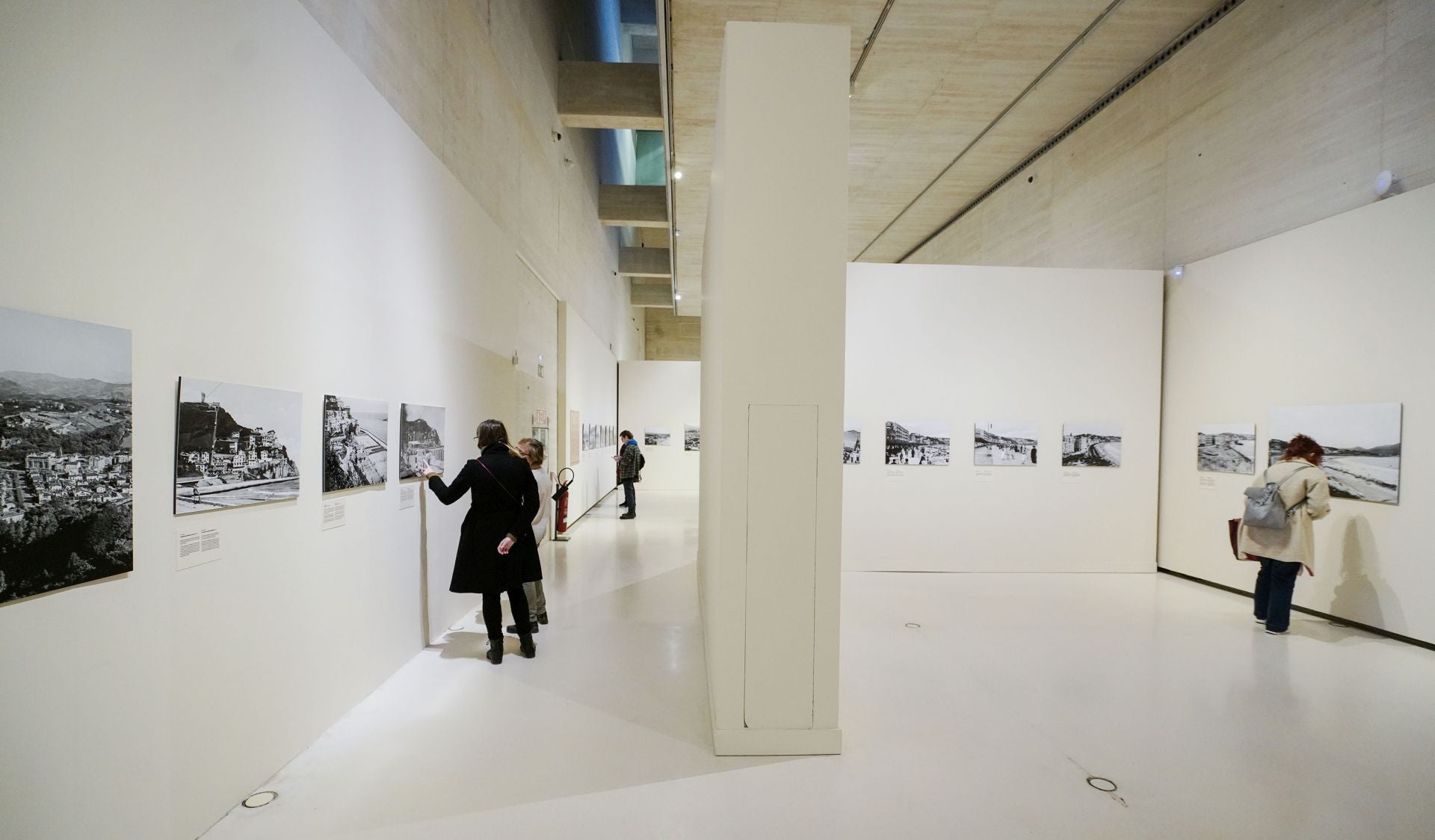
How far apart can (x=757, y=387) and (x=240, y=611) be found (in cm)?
284

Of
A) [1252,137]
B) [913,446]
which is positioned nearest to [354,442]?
[913,446]

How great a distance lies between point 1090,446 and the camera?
8844mm

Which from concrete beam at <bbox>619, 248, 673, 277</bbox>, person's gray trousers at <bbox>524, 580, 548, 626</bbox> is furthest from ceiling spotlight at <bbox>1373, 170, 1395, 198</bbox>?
concrete beam at <bbox>619, 248, 673, 277</bbox>

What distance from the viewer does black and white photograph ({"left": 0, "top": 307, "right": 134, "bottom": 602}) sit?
1.91m

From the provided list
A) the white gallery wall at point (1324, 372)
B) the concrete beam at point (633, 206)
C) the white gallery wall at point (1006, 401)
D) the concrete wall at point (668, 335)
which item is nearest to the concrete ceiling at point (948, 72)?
the concrete beam at point (633, 206)

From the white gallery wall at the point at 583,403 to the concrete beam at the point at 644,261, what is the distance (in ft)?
9.61

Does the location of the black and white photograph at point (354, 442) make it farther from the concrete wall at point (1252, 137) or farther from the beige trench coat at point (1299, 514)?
the concrete wall at point (1252, 137)

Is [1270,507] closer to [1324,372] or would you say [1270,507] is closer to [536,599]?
[1324,372]

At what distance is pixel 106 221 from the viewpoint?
227 centimetres

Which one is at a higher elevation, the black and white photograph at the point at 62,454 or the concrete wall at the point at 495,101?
the concrete wall at the point at 495,101

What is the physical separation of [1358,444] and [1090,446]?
9.17 feet

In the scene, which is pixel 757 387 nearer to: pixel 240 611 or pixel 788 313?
pixel 788 313

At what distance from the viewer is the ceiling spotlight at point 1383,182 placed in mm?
6094

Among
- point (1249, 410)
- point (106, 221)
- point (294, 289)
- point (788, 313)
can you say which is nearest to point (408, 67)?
point (294, 289)
